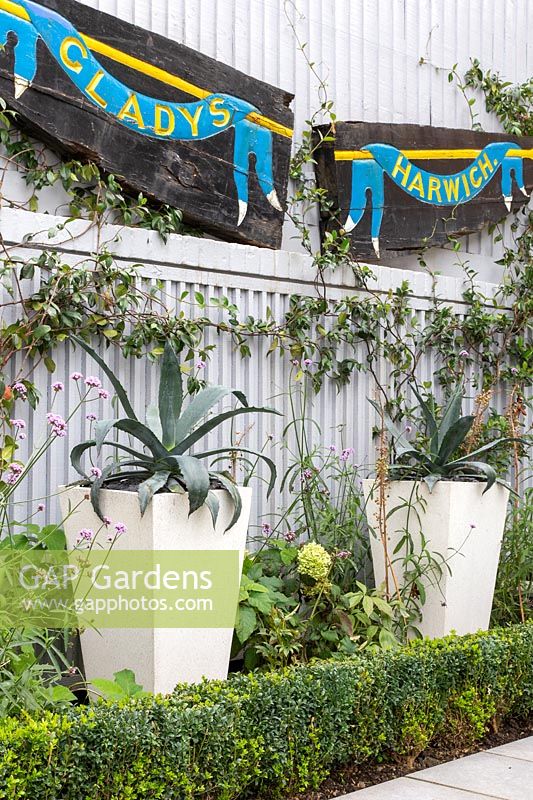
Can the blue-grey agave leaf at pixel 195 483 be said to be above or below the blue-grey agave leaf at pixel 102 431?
below

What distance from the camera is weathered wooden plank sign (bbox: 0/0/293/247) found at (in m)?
4.54

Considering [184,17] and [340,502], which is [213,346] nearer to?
[340,502]

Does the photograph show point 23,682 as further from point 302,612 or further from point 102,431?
point 302,612

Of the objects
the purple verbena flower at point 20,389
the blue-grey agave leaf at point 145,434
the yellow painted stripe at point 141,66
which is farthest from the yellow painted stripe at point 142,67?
the blue-grey agave leaf at point 145,434

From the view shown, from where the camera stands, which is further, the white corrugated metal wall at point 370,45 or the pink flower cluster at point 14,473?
the white corrugated metal wall at point 370,45

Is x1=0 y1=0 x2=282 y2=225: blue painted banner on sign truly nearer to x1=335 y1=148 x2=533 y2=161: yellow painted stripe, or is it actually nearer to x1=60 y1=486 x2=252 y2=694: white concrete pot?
x1=335 y1=148 x2=533 y2=161: yellow painted stripe

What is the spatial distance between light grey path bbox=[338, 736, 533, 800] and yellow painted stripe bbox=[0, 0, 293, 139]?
138 inches

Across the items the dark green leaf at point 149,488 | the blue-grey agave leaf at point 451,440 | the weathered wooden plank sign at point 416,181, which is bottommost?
the dark green leaf at point 149,488

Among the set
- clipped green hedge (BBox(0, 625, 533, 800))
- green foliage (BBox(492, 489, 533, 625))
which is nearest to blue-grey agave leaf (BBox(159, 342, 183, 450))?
clipped green hedge (BBox(0, 625, 533, 800))

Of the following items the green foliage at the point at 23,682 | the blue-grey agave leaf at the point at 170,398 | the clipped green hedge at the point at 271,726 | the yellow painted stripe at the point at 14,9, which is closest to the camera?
the clipped green hedge at the point at 271,726

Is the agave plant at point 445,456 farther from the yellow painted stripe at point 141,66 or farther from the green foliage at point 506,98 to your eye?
the green foliage at point 506,98

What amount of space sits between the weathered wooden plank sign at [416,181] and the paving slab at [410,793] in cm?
344

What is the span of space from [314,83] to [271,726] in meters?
4.00

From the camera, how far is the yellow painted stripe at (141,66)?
4.43 meters
